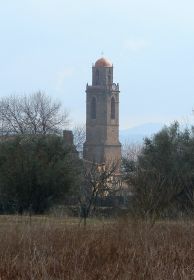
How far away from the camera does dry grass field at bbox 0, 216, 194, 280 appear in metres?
10.8

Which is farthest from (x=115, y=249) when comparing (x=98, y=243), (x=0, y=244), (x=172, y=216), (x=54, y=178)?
(x=54, y=178)

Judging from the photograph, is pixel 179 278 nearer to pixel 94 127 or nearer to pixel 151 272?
pixel 151 272

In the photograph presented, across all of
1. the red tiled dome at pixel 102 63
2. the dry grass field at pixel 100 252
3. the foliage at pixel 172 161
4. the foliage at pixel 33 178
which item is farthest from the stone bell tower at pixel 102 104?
the dry grass field at pixel 100 252

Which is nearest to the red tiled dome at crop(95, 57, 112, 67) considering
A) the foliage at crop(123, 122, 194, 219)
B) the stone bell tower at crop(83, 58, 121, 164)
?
the stone bell tower at crop(83, 58, 121, 164)

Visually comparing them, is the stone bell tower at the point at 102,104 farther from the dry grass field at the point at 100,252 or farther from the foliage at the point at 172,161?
the dry grass field at the point at 100,252

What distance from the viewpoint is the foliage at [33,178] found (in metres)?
33.7

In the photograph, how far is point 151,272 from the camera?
10633mm

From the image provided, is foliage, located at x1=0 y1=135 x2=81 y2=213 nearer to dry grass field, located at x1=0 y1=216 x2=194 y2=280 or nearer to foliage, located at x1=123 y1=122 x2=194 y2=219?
foliage, located at x1=123 y1=122 x2=194 y2=219

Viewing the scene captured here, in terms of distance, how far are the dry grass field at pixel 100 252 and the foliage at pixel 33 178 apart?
55.4 ft

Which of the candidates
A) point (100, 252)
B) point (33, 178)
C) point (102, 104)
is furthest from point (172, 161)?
point (102, 104)

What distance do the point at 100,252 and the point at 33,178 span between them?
68.3ft

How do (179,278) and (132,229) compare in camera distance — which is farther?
(132,229)

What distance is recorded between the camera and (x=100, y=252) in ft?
43.1

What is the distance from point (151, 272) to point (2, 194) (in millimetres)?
24072
